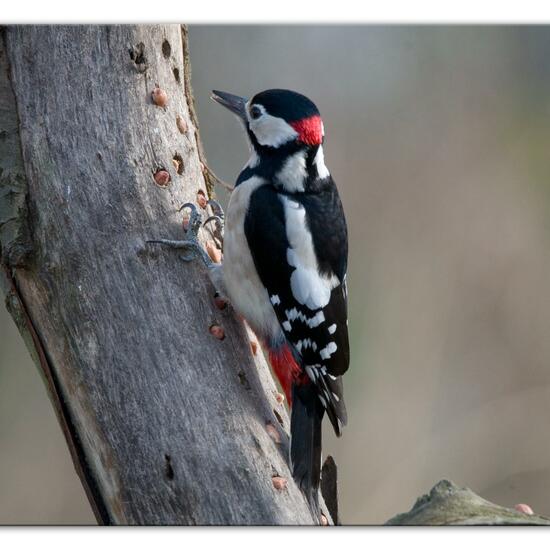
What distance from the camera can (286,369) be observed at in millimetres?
2143

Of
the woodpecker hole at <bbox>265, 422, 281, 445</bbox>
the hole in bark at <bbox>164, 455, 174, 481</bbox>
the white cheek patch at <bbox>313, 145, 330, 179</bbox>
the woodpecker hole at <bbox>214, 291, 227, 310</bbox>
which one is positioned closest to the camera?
the hole in bark at <bbox>164, 455, 174, 481</bbox>

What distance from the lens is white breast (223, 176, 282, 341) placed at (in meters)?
2.12

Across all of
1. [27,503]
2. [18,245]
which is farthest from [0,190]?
[27,503]

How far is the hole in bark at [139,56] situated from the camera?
2.10 m

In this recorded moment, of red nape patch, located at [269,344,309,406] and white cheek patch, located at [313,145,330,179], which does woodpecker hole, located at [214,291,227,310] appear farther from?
white cheek patch, located at [313,145,330,179]

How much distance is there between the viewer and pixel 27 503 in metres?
2.20

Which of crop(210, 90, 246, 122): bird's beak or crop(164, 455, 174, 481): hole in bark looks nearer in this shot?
crop(164, 455, 174, 481): hole in bark

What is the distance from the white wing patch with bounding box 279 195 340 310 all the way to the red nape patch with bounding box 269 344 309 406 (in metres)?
0.15

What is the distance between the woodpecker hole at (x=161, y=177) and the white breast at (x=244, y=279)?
194mm

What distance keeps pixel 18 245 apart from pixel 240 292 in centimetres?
56

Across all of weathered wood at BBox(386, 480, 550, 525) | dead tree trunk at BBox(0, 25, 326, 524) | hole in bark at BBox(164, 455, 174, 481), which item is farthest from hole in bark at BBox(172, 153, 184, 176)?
weathered wood at BBox(386, 480, 550, 525)

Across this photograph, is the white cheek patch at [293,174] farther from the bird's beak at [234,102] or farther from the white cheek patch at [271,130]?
the bird's beak at [234,102]

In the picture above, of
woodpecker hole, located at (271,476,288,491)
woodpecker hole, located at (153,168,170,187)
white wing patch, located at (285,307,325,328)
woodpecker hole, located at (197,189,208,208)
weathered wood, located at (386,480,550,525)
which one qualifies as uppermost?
woodpecker hole, located at (153,168,170,187)
